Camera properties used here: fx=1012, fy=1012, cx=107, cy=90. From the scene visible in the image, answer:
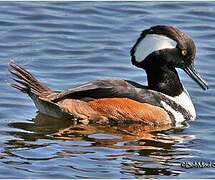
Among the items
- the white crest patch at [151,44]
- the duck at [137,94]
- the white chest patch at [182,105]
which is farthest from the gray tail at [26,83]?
the white chest patch at [182,105]

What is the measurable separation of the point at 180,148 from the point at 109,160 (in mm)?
1148

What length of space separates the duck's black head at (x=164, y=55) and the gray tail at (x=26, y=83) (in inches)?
53.0

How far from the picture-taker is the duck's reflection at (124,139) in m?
11.1

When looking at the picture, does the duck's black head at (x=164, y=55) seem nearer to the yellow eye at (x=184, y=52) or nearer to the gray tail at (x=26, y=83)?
the yellow eye at (x=184, y=52)

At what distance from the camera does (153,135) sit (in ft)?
41.3

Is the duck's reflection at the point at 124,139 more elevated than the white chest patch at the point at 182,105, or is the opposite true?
the white chest patch at the point at 182,105

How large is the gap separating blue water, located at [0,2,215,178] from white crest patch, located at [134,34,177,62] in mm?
1083

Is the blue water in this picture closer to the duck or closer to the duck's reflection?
the duck's reflection

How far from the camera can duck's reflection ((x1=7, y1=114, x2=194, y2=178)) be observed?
1105 cm

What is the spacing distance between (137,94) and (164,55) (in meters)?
0.81

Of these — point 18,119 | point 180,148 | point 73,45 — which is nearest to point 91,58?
point 73,45

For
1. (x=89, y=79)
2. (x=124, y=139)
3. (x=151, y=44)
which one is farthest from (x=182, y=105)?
(x=89, y=79)

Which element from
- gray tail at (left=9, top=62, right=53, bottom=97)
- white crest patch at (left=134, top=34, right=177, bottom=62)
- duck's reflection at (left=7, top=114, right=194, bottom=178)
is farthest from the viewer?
white crest patch at (left=134, top=34, right=177, bottom=62)

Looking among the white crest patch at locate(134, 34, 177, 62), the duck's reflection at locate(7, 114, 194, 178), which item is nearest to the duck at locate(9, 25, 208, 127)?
the white crest patch at locate(134, 34, 177, 62)
